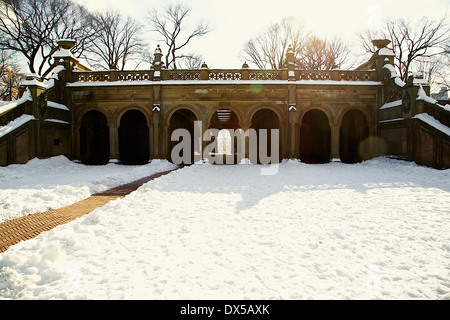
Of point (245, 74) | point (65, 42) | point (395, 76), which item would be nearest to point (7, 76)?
point (65, 42)

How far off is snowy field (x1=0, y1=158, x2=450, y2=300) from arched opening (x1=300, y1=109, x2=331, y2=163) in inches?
548

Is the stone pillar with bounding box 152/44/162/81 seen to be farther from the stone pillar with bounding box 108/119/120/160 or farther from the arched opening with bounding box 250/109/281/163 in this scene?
the arched opening with bounding box 250/109/281/163

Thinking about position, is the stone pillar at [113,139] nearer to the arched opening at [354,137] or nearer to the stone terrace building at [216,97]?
the stone terrace building at [216,97]

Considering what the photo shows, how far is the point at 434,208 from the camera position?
19.1ft

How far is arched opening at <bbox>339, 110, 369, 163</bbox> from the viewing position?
58.6 ft

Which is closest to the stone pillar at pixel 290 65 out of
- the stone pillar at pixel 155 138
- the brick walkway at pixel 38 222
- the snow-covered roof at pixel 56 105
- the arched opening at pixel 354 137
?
the arched opening at pixel 354 137

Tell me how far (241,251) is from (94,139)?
59.9ft

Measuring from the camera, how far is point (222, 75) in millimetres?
16922

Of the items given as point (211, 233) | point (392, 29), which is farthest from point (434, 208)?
point (392, 29)

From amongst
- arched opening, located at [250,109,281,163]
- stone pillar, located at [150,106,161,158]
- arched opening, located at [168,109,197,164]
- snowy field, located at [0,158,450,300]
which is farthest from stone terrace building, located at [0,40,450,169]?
snowy field, located at [0,158,450,300]

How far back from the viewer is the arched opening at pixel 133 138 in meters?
20.5

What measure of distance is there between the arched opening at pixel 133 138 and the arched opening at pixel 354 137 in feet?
52.3
